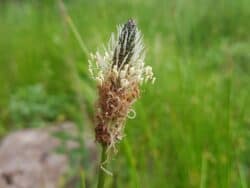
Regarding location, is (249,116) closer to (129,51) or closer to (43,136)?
(43,136)

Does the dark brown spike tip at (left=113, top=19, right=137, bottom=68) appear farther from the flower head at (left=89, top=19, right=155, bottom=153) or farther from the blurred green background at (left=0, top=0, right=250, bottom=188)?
the blurred green background at (left=0, top=0, right=250, bottom=188)

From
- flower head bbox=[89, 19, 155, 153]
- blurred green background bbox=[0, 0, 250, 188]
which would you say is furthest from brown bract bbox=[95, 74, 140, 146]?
blurred green background bbox=[0, 0, 250, 188]

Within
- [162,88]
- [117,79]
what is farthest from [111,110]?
[162,88]

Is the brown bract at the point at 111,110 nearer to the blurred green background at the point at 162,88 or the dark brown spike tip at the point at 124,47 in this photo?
the dark brown spike tip at the point at 124,47

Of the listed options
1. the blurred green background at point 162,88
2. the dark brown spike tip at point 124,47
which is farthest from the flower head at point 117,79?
the blurred green background at point 162,88

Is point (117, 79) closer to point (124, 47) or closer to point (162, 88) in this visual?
point (124, 47)

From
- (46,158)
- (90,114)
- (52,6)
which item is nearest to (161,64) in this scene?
(90,114)

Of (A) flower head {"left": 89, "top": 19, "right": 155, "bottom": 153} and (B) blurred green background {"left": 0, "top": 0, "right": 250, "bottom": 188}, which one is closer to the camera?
(A) flower head {"left": 89, "top": 19, "right": 155, "bottom": 153}
